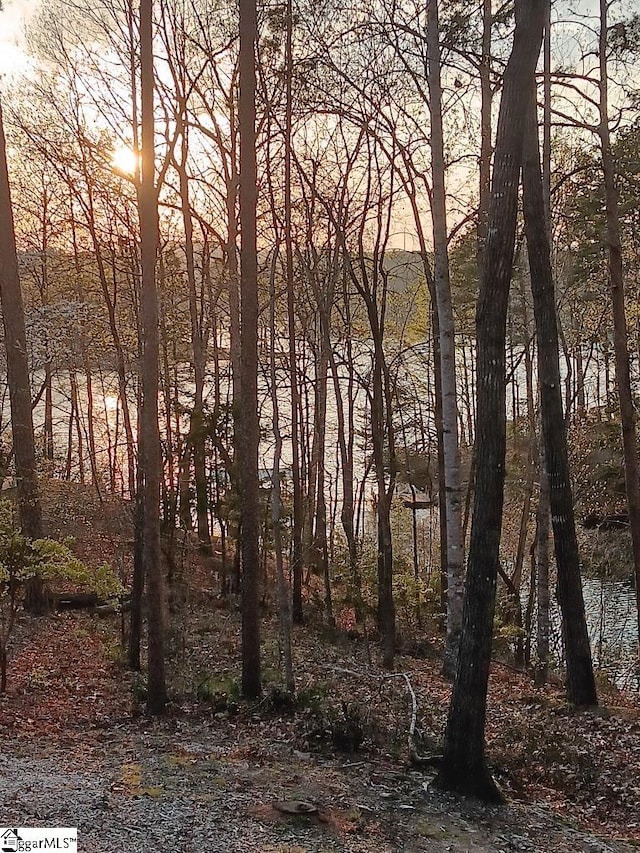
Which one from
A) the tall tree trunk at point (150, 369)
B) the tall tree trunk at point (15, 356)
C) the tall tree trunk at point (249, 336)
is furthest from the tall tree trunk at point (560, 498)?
the tall tree trunk at point (15, 356)

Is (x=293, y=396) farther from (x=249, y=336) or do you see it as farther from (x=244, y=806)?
(x=244, y=806)

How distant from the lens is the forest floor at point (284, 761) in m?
4.66

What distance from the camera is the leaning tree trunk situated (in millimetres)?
5125

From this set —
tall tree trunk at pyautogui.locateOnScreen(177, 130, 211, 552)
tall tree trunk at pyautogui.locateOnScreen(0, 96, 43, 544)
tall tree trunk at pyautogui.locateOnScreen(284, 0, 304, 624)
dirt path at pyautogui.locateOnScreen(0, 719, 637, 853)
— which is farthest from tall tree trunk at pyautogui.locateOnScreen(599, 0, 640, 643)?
tall tree trunk at pyautogui.locateOnScreen(0, 96, 43, 544)

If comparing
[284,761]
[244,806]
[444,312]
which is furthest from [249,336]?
[244,806]

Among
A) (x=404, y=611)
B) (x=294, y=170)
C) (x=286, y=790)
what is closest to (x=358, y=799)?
(x=286, y=790)

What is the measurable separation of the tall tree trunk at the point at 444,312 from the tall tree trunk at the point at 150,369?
310 cm

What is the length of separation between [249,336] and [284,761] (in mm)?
4132

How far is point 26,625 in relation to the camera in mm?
10414

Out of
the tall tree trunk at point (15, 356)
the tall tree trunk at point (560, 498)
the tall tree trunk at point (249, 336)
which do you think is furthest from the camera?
the tall tree trunk at point (15, 356)

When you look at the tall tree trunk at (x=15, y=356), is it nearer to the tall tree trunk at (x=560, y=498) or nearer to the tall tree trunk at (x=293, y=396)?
the tall tree trunk at (x=293, y=396)

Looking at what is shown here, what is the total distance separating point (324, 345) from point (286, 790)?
8539 mm

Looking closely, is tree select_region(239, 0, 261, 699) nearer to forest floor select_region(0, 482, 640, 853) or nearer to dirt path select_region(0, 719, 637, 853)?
forest floor select_region(0, 482, 640, 853)

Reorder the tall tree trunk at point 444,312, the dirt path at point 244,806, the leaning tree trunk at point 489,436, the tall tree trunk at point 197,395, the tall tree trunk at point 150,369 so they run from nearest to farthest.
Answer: the dirt path at point 244,806 < the leaning tree trunk at point 489,436 < the tall tree trunk at point 150,369 < the tall tree trunk at point 444,312 < the tall tree trunk at point 197,395
